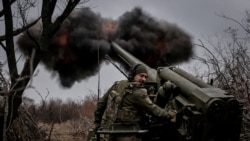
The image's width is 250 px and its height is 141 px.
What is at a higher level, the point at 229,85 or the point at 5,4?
the point at 5,4

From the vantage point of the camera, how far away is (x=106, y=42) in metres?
13.4

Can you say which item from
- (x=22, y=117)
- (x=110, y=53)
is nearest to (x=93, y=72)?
(x=110, y=53)

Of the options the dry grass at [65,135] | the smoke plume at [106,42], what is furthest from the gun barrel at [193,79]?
the dry grass at [65,135]

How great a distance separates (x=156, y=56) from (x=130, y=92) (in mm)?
7088

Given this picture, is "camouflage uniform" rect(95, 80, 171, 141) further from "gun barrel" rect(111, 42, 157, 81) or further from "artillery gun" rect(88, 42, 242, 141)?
"gun barrel" rect(111, 42, 157, 81)

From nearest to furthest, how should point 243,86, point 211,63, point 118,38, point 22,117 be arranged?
1. point 243,86
2. point 211,63
3. point 22,117
4. point 118,38

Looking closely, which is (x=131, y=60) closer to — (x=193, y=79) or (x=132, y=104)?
(x=193, y=79)

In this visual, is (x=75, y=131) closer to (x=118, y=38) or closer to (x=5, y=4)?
(x=118, y=38)

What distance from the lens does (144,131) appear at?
6477mm

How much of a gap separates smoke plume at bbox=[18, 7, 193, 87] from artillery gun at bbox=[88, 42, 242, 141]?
5198 millimetres

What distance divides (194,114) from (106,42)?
7815 mm

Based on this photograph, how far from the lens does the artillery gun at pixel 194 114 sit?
5.78 metres

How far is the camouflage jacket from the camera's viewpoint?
641 centimetres

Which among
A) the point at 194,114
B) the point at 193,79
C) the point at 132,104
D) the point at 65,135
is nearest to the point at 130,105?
the point at 132,104
